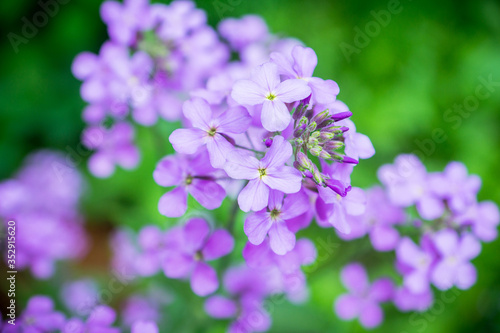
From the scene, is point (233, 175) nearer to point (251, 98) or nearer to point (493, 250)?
point (251, 98)

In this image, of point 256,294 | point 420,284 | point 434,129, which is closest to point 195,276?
point 256,294

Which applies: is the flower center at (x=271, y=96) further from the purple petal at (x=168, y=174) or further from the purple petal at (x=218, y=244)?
the purple petal at (x=218, y=244)

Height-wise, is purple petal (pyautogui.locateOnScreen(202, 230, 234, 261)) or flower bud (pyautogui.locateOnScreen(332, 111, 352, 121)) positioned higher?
flower bud (pyautogui.locateOnScreen(332, 111, 352, 121))

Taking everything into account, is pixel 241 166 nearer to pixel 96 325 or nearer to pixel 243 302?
pixel 96 325

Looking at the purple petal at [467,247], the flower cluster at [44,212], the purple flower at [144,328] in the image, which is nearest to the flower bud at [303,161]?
the purple flower at [144,328]

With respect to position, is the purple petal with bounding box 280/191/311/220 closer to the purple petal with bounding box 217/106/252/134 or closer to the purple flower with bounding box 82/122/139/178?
the purple petal with bounding box 217/106/252/134

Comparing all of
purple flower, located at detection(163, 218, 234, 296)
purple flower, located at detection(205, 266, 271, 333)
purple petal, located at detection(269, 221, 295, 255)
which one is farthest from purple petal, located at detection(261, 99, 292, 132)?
purple flower, located at detection(205, 266, 271, 333)
